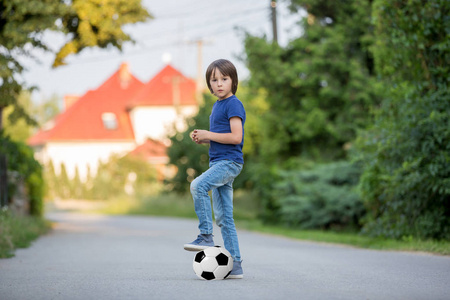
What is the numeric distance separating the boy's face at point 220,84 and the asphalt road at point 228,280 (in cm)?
171

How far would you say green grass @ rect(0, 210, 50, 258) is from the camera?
393 inches

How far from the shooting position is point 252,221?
2352 cm

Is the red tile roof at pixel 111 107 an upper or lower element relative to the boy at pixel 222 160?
upper

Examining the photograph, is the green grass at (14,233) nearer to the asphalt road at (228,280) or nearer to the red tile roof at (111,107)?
the asphalt road at (228,280)

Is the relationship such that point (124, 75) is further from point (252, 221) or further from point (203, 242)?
point (203, 242)

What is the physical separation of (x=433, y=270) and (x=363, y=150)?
674 cm

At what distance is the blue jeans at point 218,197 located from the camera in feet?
20.0

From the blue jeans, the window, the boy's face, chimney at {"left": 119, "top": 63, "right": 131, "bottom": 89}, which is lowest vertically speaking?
the blue jeans

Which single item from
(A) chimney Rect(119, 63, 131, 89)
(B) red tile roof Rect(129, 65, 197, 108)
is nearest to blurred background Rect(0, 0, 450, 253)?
(B) red tile roof Rect(129, 65, 197, 108)

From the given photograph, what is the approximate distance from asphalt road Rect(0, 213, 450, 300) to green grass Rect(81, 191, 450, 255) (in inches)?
34.1

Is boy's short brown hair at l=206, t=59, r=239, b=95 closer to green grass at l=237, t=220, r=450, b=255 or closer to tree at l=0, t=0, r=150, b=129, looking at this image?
green grass at l=237, t=220, r=450, b=255

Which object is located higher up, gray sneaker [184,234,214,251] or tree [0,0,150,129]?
tree [0,0,150,129]

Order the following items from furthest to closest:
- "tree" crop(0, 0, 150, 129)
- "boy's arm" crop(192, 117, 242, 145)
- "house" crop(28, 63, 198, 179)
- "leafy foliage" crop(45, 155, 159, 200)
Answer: "house" crop(28, 63, 198, 179) < "leafy foliage" crop(45, 155, 159, 200) < "tree" crop(0, 0, 150, 129) < "boy's arm" crop(192, 117, 242, 145)

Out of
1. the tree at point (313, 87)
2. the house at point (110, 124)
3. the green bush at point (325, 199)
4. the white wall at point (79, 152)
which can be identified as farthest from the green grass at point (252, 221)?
the white wall at point (79, 152)
